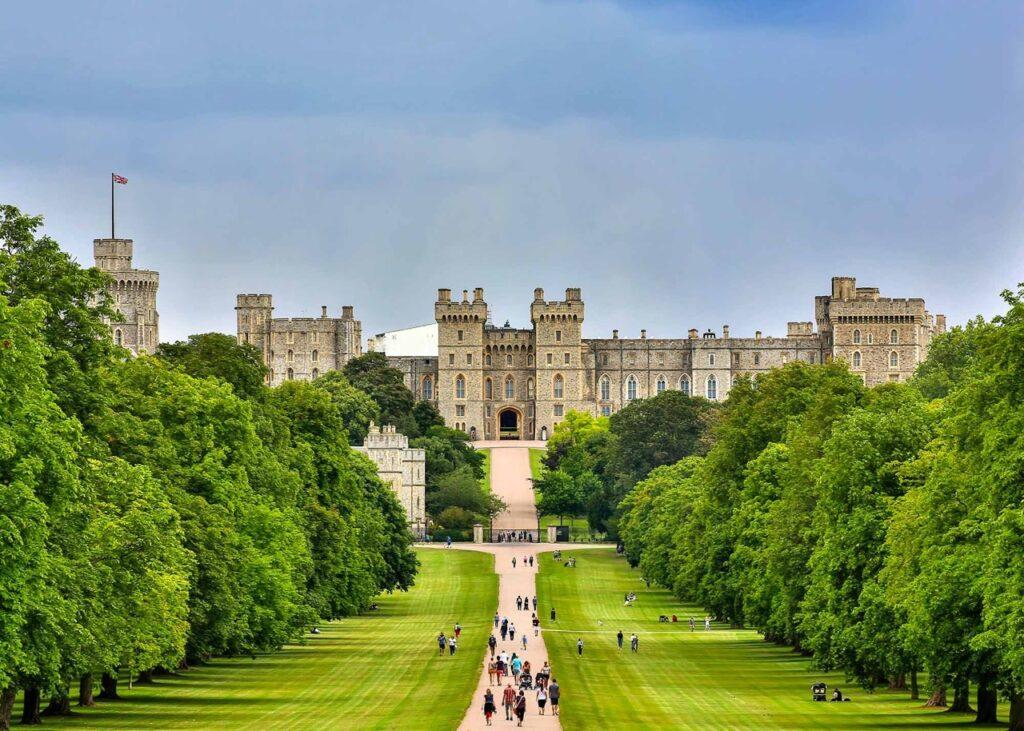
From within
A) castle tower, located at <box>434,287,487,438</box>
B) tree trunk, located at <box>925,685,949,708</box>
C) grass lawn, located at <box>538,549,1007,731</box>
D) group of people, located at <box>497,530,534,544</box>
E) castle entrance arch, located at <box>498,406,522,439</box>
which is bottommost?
grass lawn, located at <box>538,549,1007,731</box>

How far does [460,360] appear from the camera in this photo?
16275 cm

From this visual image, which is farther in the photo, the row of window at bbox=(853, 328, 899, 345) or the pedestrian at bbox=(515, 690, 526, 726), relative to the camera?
the row of window at bbox=(853, 328, 899, 345)

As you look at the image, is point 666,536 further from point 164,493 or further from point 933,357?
point 164,493

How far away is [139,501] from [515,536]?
7820 centimetres

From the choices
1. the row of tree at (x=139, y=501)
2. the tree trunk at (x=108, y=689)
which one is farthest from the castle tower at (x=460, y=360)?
the tree trunk at (x=108, y=689)

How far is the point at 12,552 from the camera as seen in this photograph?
2898cm

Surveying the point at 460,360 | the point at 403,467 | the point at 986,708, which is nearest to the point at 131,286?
the point at 460,360

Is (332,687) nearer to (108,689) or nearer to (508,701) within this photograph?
(108,689)

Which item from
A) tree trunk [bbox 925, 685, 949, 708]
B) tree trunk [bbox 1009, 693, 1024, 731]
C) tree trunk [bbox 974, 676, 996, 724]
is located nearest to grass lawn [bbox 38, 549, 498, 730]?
tree trunk [bbox 925, 685, 949, 708]

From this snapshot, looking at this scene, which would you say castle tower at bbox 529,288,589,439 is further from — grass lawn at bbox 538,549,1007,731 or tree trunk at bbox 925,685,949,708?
tree trunk at bbox 925,685,949,708

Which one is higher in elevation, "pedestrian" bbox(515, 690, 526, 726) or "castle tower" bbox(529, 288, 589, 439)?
"castle tower" bbox(529, 288, 589, 439)

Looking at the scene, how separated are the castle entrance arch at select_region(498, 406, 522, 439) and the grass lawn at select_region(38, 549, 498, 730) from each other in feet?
300

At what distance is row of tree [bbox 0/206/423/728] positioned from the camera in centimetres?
3019

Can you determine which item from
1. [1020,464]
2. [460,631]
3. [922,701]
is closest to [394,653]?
[460,631]
